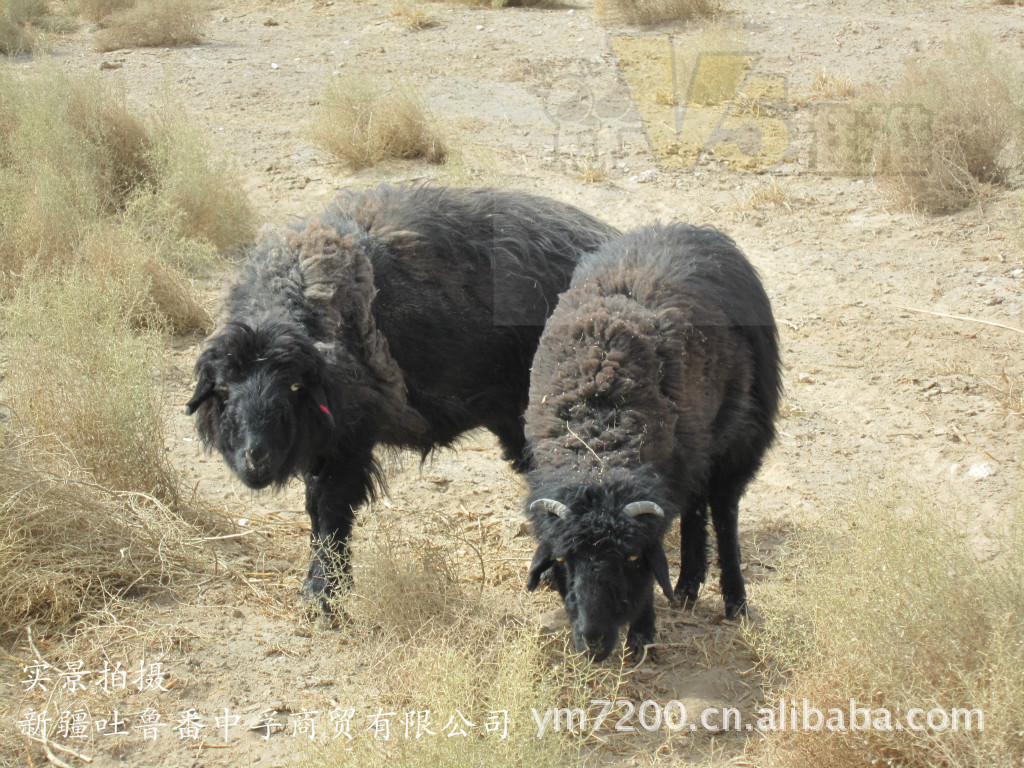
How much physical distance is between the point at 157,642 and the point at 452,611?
143 cm

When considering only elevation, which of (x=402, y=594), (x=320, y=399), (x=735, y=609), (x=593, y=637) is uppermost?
(x=320, y=399)

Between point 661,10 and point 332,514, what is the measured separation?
1401 cm

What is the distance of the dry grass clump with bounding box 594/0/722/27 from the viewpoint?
1655cm

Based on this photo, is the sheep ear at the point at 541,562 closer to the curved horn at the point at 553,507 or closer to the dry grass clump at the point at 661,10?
the curved horn at the point at 553,507

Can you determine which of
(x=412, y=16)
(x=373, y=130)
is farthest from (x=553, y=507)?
(x=412, y=16)

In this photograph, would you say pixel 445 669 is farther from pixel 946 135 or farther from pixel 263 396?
pixel 946 135

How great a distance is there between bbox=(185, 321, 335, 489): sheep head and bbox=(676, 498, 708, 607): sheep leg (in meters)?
2.03

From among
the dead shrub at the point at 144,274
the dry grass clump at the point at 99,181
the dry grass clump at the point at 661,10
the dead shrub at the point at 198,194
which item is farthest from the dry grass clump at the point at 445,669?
the dry grass clump at the point at 661,10

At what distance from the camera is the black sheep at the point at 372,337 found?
16.0ft

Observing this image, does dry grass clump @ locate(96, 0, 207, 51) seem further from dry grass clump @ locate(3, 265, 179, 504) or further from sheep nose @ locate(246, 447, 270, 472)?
sheep nose @ locate(246, 447, 270, 472)

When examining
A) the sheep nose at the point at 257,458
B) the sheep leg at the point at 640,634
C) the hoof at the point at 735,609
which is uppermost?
the sheep nose at the point at 257,458

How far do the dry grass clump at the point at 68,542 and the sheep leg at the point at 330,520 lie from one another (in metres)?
0.66

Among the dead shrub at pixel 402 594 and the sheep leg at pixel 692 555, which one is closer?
the dead shrub at pixel 402 594

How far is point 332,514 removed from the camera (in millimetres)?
5258
